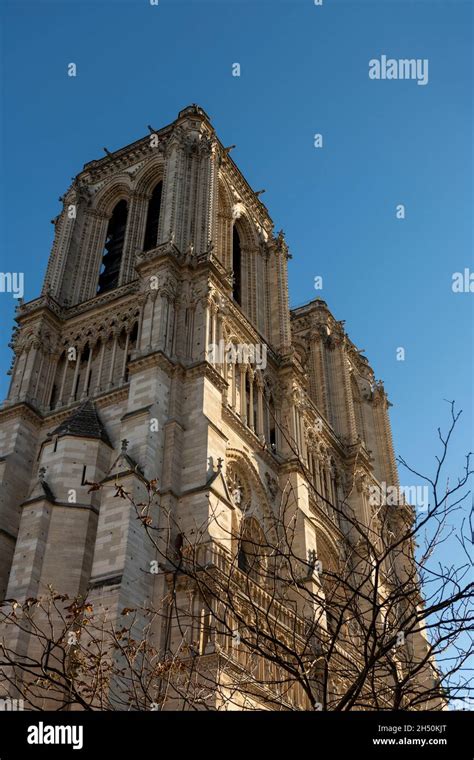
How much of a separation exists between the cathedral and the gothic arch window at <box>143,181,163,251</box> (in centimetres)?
14

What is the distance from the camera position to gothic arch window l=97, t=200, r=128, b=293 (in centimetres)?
3722

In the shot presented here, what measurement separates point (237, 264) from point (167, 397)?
15.2 m

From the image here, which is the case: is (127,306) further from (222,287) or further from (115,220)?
(115,220)

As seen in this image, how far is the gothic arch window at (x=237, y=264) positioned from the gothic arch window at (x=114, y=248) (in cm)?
542

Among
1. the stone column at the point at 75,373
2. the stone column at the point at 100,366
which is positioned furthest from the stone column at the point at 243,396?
the stone column at the point at 75,373

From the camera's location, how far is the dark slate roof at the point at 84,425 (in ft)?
87.3

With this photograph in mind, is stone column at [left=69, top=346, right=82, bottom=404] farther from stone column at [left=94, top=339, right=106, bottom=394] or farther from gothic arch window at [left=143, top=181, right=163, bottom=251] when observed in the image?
gothic arch window at [left=143, top=181, right=163, bottom=251]

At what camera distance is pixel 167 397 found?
86.9 feet

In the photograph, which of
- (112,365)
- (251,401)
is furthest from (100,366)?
(251,401)

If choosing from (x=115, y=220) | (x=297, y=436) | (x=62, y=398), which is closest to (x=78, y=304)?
(x=62, y=398)

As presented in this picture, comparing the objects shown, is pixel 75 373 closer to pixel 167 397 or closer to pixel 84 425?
pixel 84 425

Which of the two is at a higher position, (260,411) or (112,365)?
(112,365)

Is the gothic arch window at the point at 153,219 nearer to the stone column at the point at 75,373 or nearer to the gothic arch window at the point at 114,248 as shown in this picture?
the gothic arch window at the point at 114,248
